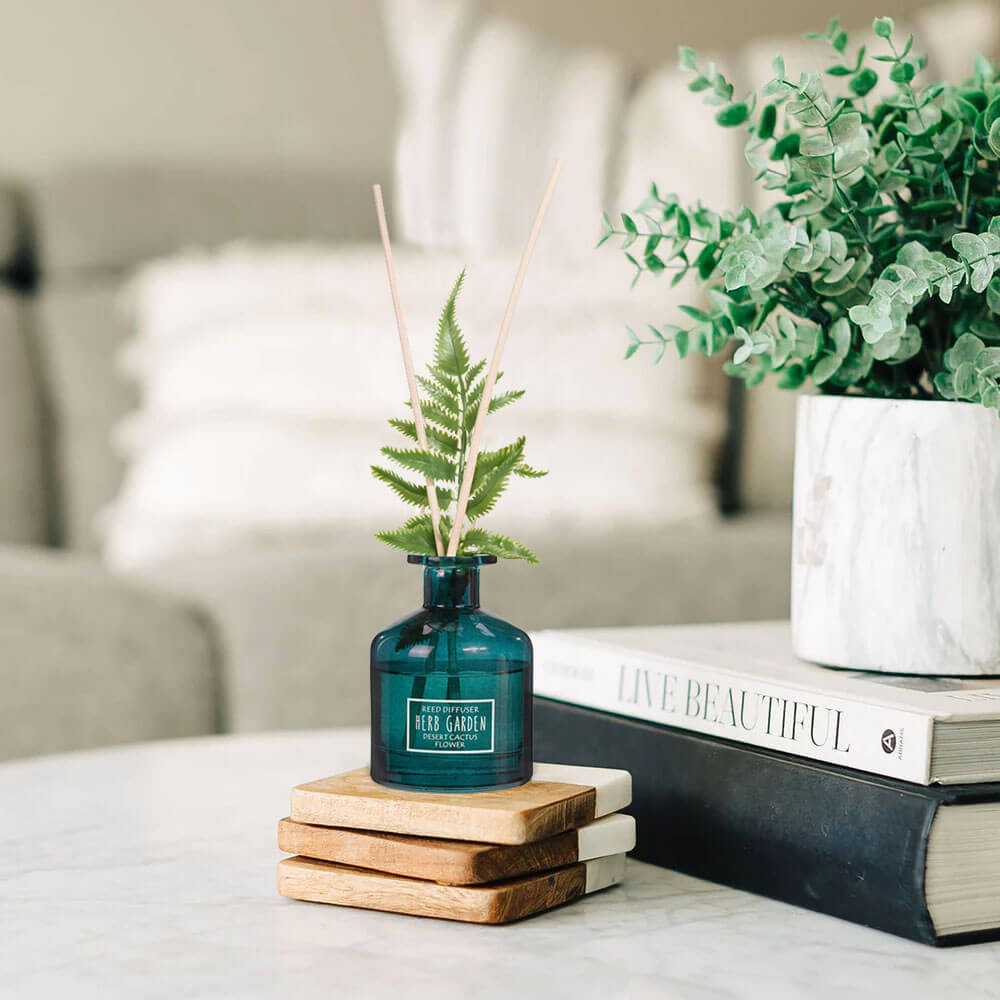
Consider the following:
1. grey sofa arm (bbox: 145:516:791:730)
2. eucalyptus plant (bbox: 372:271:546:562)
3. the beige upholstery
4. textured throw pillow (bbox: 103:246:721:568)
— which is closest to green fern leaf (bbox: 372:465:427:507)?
eucalyptus plant (bbox: 372:271:546:562)

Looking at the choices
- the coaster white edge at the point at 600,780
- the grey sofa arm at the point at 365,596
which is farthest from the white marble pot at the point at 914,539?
the grey sofa arm at the point at 365,596

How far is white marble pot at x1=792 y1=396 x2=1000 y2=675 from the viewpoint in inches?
25.3

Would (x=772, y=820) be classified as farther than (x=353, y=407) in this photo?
No

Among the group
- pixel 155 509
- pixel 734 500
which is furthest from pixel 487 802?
pixel 734 500

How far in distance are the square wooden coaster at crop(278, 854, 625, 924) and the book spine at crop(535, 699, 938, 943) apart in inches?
2.5

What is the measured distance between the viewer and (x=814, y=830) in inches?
23.6

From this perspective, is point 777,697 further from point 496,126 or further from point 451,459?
point 496,126

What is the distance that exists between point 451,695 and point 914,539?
22 cm

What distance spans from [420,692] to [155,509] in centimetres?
116

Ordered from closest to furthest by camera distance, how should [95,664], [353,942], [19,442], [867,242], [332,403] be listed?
[353,942]
[867,242]
[95,664]
[332,403]
[19,442]

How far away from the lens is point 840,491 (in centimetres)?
67

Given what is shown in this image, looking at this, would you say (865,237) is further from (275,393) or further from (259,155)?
(259,155)

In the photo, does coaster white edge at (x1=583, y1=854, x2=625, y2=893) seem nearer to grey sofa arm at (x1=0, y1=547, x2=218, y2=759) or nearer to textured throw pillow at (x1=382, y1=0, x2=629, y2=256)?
grey sofa arm at (x1=0, y1=547, x2=218, y2=759)

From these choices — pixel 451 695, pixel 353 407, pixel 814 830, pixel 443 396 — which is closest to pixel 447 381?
pixel 443 396
